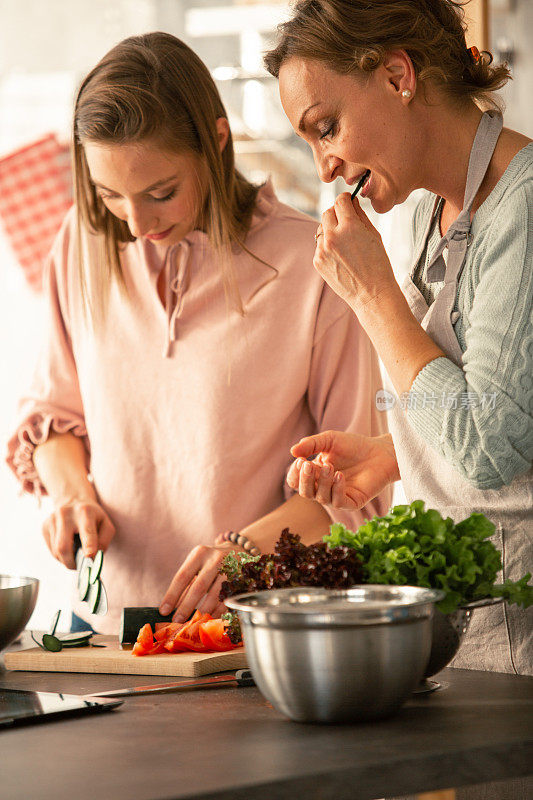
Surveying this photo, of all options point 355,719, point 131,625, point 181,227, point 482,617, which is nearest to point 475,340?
point 482,617

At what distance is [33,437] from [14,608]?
0.71 meters

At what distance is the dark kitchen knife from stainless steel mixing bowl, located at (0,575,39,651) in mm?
241

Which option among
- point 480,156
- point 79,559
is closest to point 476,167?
point 480,156

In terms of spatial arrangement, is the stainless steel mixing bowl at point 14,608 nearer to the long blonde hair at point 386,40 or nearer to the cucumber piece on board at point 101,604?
the cucumber piece on board at point 101,604

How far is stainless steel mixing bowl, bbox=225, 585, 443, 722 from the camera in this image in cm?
95

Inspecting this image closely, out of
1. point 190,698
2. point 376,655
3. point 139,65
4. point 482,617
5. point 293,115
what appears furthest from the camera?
point 139,65

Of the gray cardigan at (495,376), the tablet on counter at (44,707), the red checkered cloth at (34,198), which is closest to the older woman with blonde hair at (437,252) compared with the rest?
the gray cardigan at (495,376)

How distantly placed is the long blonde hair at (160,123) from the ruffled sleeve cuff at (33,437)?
0.98ft

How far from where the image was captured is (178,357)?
1.98m

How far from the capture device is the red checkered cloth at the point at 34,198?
10.2ft

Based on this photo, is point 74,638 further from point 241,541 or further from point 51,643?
point 241,541

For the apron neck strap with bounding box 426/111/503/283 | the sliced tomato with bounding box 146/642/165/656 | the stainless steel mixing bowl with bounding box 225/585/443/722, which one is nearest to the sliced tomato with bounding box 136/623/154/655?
the sliced tomato with bounding box 146/642/165/656

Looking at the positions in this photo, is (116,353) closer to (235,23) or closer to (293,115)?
(293,115)

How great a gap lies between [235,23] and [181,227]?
5.64ft
